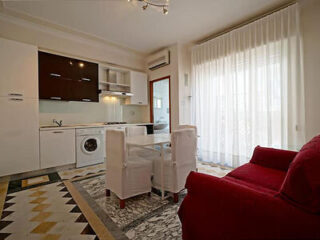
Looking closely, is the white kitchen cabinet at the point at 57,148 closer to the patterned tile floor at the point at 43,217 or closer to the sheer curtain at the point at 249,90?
the patterned tile floor at the point at 43,217

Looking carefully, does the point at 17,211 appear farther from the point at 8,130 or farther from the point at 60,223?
the point at 8,130

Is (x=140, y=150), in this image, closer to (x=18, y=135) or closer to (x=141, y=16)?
(x=18, y=135)

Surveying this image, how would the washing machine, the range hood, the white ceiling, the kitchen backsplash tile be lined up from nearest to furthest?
the white ceiling
the washing machine
the kitchen backsplash tile
the range hood

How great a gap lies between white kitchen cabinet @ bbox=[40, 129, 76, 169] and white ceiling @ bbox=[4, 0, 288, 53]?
2.13 meters

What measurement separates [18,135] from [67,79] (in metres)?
1.42

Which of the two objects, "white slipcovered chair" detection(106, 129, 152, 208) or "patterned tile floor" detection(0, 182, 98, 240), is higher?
"white slipcovered chair" detection(106, 129, 152, 208)

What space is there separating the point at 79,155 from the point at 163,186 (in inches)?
85.4

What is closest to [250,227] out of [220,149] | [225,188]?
[225,188]

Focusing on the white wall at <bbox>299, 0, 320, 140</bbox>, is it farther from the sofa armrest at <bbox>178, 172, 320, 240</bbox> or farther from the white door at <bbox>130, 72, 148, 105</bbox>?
the white door at <bbox>130, 72, 148, 105</bbox>

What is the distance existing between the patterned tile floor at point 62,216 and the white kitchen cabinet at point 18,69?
1.60 m

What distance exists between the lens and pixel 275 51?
2.56 m

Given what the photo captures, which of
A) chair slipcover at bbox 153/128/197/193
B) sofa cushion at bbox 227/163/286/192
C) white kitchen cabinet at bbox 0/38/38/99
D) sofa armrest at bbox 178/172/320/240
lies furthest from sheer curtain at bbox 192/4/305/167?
white kitchen cabinet at bbox 0/38/38/99

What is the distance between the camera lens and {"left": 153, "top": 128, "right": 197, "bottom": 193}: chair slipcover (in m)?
1.94

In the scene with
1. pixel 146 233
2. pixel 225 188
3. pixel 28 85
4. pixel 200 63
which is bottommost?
pixel 146 233
